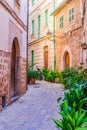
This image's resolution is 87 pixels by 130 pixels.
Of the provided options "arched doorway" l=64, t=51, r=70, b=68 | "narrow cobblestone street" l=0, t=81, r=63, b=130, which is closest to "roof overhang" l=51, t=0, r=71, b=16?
"arched doorway" l=64, t=51, r=70, b=68

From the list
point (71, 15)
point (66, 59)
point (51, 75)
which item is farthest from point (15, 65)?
point (51, 75)

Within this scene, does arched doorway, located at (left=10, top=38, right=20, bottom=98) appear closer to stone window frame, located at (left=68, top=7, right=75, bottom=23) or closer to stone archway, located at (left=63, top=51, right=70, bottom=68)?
stone window frame, located at (left=68, top=7, right=75, bottom=23)

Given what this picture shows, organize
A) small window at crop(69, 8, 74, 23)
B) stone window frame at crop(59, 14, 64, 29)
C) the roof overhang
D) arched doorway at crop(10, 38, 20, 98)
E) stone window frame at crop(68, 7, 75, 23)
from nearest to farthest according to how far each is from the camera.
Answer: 1. arched doorway at crop(10, 38, 20, 98)
2. stone window frame at crop(68, 7, 75, 23)
3. small window at crop(69, 8, 74, 23)
4. the roof overhang
5. stone window frame at crop(59, 14, 64, 29)

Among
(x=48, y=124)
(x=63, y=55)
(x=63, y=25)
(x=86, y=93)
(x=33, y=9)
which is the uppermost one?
(x=33, y=9)

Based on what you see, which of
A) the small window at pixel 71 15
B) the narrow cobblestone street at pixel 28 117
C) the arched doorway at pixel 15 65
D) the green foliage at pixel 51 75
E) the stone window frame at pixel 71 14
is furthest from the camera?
the green foliage at pixel 51 75

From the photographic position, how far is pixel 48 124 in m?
5.91

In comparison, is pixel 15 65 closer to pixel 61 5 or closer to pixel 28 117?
pixel 28 117

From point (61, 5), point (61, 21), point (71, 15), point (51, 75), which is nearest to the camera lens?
point (71, 15)

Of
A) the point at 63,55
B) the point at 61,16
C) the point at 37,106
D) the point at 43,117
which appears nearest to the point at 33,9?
the point at 61,16

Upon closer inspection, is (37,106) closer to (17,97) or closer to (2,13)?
(17,97)

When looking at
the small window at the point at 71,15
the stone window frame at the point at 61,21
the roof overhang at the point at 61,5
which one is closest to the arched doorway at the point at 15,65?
the small window at the point at 71,15

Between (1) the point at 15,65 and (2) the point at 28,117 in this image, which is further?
(1) the point at 15,65

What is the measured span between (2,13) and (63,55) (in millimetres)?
9901

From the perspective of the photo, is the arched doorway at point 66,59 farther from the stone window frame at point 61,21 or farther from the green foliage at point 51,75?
the stone window frame at point 61,21
